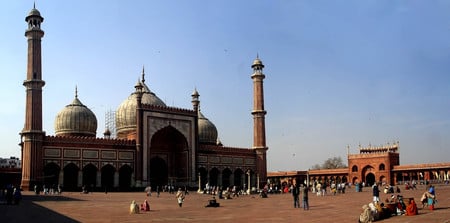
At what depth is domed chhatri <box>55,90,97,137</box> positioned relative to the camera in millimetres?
41906

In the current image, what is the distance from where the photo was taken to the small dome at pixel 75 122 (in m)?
41.9

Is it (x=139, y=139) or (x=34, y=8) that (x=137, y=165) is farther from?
(x=34, y=8)

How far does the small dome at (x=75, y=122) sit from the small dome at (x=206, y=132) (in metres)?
11.2

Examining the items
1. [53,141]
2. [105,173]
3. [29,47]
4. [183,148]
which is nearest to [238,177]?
[183,148]

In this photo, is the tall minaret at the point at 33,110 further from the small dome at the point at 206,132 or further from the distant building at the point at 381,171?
the distant building at the point at 381,171

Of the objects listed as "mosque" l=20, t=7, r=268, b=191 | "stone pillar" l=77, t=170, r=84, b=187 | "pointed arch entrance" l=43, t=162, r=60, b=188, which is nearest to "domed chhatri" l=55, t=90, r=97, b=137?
"mosque" l=20, t=7, r=268, b=191

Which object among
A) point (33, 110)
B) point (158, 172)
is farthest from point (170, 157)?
point (33, 110)

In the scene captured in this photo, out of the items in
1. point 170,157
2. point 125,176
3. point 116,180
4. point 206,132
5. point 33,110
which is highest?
point 33,110

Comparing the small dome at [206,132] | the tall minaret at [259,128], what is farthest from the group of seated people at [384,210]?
the small dome at [206,132]

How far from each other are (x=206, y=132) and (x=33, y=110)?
19.4 m

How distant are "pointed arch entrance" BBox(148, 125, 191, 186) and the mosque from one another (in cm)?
8

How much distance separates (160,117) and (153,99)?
6.88m

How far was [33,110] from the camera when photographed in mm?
35281

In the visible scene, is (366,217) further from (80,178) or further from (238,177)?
(238,177)
